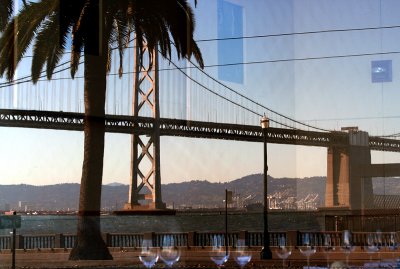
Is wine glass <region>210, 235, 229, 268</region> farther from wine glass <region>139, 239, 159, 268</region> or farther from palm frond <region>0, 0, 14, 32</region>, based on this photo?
palm frond <region>0, 0, 14, 32</region>

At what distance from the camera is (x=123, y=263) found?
14539mm

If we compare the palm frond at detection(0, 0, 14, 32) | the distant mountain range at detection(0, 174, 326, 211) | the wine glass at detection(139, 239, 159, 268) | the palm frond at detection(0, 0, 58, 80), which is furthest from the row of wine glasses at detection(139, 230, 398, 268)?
the palm frond at detection(0, 0, 14, 32)

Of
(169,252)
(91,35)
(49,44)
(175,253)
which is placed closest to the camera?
(91,35)

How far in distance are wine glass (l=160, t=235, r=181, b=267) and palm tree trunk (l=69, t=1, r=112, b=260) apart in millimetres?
1274

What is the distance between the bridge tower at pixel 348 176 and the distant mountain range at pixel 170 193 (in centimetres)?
27

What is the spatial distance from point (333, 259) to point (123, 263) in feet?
13.8

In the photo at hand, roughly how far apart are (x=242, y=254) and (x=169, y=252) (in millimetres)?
3375

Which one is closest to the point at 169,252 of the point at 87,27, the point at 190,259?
the point at 190,259

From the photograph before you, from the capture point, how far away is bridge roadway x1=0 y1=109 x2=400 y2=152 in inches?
597

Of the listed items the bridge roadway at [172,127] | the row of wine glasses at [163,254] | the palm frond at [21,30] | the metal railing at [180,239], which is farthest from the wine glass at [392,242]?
the palm frond at [21,30]

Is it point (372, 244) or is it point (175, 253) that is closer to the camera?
point (372, 244)

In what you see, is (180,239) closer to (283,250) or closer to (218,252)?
(218,252)

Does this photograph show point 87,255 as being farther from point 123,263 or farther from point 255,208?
point 255,208

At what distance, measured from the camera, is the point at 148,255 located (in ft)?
53.1
